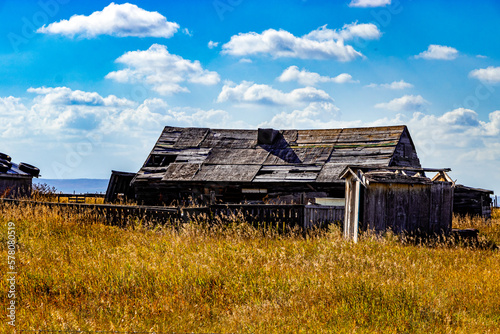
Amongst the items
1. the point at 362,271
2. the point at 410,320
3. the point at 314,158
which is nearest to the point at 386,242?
the point at 362,271

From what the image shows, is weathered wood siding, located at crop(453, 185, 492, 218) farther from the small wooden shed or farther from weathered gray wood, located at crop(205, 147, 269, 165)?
the small wooden shed

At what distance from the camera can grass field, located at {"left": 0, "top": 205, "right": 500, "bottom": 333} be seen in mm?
5745

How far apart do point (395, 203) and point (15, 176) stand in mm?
21480

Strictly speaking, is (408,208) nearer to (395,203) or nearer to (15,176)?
(395,203)

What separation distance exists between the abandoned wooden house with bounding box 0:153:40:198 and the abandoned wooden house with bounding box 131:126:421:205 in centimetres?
658

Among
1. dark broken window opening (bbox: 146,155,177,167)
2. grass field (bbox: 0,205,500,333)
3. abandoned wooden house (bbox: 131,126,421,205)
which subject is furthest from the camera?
dark broken window opening (bbox: 146,155,177,167)

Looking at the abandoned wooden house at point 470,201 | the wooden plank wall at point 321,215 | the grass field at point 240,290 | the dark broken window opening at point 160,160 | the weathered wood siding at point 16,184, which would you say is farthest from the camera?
the dark broken window opening at point 160,160

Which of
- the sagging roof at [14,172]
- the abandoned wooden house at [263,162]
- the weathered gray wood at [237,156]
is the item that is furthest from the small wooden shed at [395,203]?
the sagging roof at [14,172]

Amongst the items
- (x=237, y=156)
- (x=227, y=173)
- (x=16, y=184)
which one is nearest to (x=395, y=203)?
(x=227, y=173)

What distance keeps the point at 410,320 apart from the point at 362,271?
1.72m

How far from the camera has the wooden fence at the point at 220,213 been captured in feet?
41.5

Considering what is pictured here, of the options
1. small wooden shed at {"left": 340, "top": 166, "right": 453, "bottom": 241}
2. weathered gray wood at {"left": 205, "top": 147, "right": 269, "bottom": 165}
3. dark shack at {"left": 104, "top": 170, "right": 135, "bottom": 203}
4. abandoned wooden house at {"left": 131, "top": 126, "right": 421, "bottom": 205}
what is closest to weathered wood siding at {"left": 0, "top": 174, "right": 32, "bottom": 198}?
dark shack at {"left": 104, "top": 170, "right": 135, "bottom": 203}

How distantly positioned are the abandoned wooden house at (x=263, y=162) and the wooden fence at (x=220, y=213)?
7153mm

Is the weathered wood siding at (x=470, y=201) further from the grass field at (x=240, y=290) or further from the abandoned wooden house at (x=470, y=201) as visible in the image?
the grass field at (x=240, y=290)
